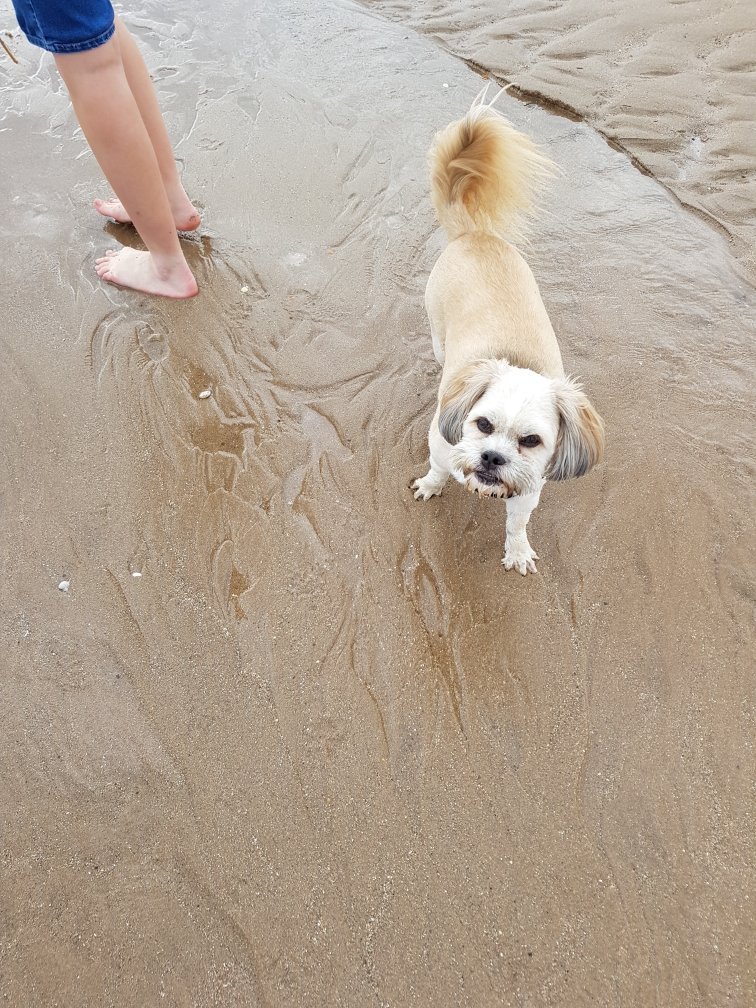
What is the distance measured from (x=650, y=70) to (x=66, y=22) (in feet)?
15.4

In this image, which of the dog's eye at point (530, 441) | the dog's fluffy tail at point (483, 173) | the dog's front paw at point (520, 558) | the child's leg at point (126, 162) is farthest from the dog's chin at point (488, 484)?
the child's leg at point (126, 162)

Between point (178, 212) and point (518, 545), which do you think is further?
point (178, 212)

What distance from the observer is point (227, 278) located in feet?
11.3

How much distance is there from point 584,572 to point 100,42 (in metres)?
Result: 2.91

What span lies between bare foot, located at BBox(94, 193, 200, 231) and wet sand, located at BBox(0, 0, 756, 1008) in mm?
→ 105

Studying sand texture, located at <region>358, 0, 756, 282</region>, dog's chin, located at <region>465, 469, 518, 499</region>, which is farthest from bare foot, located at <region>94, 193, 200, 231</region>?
sand texture, located at <region>358, 0, 756, 282</region>

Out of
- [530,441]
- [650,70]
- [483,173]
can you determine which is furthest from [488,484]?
[650,70]

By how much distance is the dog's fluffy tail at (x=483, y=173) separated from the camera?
8.34 ft

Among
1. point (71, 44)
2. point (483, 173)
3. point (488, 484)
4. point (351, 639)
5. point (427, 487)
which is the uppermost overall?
point (71, 44)

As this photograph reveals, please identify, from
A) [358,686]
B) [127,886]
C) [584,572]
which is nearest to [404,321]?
[584,572]

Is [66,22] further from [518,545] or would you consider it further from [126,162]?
[518,545]

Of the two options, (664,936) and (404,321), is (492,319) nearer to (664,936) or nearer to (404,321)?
(404,321)

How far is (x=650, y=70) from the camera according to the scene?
15.5 feet

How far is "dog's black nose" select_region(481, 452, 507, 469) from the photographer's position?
1.94m
